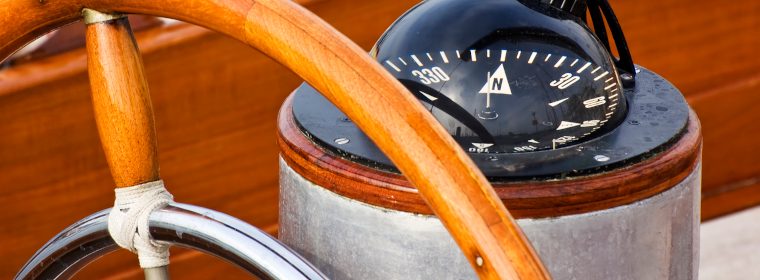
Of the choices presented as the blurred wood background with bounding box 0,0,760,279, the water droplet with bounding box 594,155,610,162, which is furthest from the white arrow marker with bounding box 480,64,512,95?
the blurred wood background with bounding box 0,0,760,279

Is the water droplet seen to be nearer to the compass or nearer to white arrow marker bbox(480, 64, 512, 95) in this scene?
the compass

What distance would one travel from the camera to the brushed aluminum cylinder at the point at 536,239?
1154 millimetres

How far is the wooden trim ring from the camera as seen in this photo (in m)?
0.86

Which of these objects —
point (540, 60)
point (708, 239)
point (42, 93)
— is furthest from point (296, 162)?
point (708, 239)

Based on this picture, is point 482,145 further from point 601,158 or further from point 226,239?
point 226,239

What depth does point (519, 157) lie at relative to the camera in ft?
3.85

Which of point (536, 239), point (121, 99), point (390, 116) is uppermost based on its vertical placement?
point (121, 99)

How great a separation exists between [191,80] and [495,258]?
71.1 inches

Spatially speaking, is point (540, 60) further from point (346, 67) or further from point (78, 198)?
point (78, 198)

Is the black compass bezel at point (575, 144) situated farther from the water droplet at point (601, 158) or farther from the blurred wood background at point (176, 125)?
the blurred wood background at point (176, 125)

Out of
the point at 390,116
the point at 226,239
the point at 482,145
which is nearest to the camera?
the point at 390,116

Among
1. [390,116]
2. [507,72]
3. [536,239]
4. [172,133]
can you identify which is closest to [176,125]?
[172,133]

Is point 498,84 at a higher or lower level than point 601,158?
higher

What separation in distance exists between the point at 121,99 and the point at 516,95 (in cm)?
41
